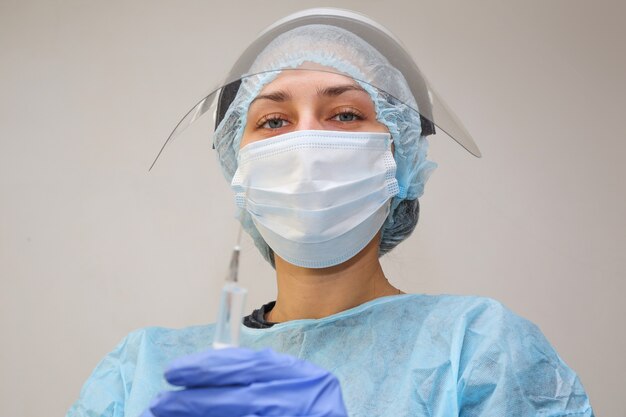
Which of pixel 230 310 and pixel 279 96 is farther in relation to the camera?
pixel 279 96

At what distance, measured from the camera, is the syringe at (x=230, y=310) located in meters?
A: 0.79

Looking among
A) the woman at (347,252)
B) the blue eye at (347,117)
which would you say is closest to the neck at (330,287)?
the woman at (347,252)

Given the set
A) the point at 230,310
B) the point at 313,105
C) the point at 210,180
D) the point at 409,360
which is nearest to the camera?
the point at 230,310

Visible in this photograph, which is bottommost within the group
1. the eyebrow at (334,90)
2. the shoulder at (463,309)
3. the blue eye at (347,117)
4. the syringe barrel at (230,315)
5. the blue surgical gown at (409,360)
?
the blue surgical gown at (409,360)

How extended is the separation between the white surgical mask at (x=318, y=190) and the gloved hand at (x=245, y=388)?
0.40 metres

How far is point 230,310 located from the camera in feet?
2.58

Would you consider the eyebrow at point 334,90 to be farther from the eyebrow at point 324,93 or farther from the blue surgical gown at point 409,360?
the blue surgical gown at point 409,360

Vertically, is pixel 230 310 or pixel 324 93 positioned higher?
pixel 324 93

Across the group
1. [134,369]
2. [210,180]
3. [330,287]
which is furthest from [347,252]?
[210,180]

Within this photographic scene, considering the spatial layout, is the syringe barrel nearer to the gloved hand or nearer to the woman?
the gloved hand

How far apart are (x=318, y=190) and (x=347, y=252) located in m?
0.13

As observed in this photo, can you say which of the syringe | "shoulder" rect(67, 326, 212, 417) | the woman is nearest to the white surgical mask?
the woman

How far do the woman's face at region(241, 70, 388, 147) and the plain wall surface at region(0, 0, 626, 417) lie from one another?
1.90 feet

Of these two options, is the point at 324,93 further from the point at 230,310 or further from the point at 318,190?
the point at 230,310
